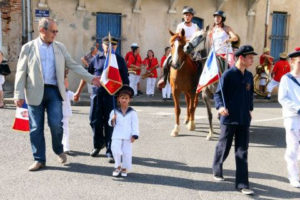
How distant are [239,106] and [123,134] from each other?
1.76 metres

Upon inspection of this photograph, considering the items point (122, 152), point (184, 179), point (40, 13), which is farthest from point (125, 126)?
point (40, 13)

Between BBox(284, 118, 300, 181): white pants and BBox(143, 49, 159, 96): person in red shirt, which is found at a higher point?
BBox(143, 49, 159, 96): person in red shirt

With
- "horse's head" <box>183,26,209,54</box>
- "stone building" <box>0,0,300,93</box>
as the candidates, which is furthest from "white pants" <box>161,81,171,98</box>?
"horse's head" <box>183,26,209,54</box>

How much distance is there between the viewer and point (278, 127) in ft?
32.0

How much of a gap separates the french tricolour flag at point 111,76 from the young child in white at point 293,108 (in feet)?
8.28

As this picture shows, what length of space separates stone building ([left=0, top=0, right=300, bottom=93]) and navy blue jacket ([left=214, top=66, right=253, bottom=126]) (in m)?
11.0

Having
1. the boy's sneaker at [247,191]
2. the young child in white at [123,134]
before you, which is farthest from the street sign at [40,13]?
the boy's sneaker at [247,191]

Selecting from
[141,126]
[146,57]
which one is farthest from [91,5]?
[141,126]

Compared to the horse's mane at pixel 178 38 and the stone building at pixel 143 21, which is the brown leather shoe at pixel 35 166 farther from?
the stone building at pixel 143 21

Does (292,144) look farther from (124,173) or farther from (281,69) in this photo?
(281,69)

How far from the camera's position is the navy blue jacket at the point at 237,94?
516 centimetres

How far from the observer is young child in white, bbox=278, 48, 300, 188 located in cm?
532

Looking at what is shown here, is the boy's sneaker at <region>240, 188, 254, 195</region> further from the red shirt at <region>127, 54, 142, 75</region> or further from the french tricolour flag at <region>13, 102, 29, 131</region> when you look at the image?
the red shirt at <region>127, 54, 142, 75</region>

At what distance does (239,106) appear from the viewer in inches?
204
